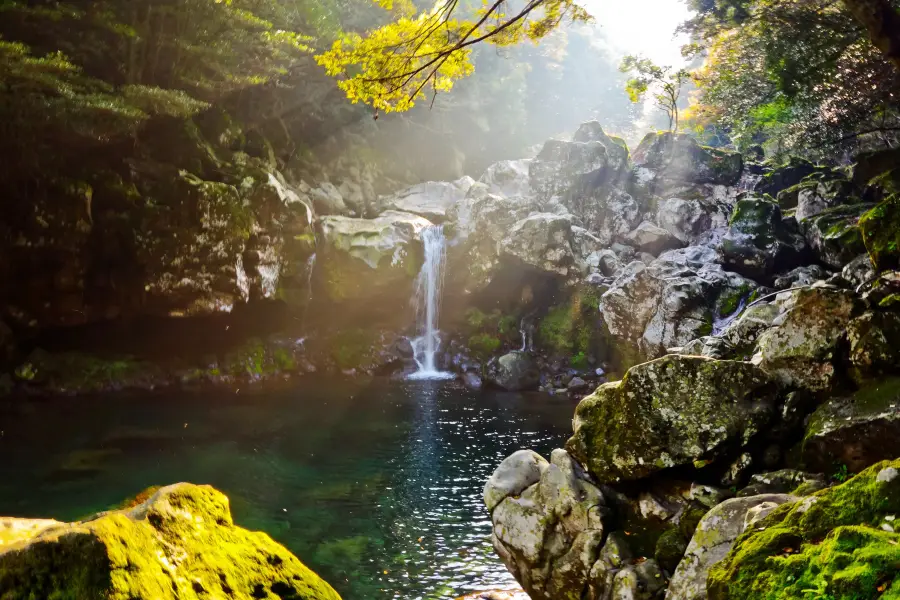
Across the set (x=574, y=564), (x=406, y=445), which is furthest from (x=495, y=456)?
(x=574, y=564)

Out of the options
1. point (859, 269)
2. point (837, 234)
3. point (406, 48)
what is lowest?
point (859, 269)

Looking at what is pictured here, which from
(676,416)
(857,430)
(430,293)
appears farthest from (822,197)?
(430,293)

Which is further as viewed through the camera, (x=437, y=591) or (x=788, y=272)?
(x=788, y=272)

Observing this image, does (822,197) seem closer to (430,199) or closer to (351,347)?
(430,199)

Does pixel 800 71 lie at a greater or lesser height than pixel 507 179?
lesser

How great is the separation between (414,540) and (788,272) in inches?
743

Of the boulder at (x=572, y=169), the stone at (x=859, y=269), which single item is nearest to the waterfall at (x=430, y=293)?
the boulder at (x=572, y=169)

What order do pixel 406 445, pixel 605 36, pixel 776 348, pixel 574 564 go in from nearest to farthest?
pixel 574 564 < pixel 776 348 < pixel 406 445 < pixel 605 36

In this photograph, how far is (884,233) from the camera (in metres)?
8.30

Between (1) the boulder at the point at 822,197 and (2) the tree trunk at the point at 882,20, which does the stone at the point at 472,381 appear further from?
(2) the tree trunk at the point at 882,20

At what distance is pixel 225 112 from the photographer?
82.6ft

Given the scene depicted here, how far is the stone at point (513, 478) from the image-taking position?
28.4 ft

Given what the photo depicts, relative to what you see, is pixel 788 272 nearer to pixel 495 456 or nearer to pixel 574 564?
pixel 495 456

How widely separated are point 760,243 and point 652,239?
8.40 m
